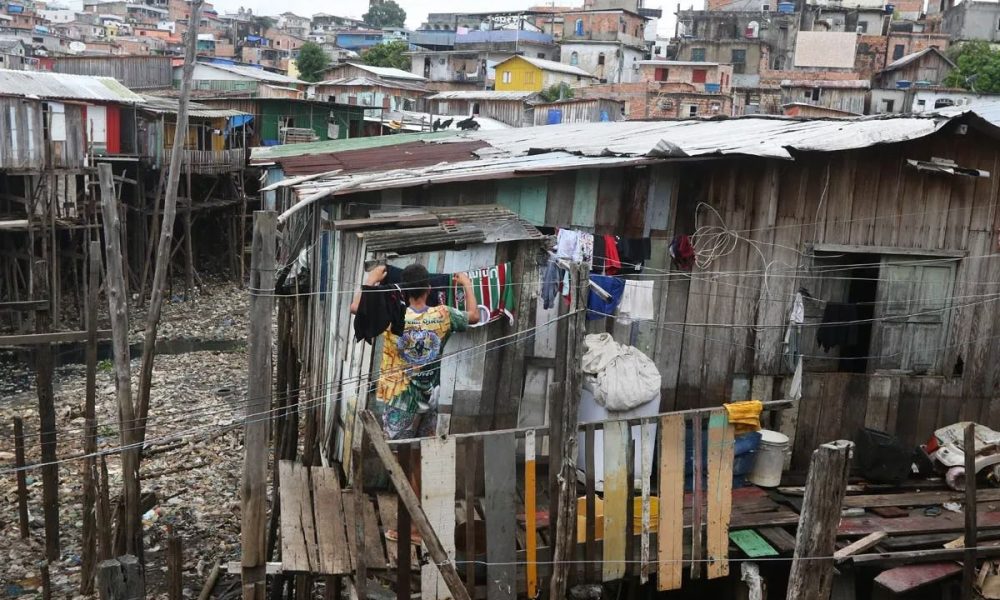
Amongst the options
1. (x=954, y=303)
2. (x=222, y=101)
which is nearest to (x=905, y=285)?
(x=954, y=303)

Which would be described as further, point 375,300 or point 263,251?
point 375,300

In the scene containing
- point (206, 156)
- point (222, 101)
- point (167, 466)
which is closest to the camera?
point (167, 466)

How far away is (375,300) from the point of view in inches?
265

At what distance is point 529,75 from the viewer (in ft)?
131

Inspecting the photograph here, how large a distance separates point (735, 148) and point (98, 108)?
19.0m

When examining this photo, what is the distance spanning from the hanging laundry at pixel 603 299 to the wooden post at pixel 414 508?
3223 mm

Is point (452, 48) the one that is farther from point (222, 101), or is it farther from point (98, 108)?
point (98, 108)

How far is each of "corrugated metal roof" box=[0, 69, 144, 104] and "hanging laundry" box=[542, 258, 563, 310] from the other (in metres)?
16.3

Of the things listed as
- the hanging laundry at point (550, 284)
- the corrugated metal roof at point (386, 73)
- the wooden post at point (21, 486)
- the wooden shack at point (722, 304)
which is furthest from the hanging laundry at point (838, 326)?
the corrugated metal roof at point (386, 73)

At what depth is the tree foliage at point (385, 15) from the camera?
73.0 m

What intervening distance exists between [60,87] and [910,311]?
20.1 metres

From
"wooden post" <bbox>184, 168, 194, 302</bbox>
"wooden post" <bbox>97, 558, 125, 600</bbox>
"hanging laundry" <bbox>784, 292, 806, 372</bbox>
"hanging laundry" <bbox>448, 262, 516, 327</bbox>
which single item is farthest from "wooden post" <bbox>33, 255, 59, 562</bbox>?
"wooden post" <bbox>184, 168, 194, 302</bbox>

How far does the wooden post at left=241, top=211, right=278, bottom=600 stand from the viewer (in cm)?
550

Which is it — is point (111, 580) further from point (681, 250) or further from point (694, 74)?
point (694, 74)
